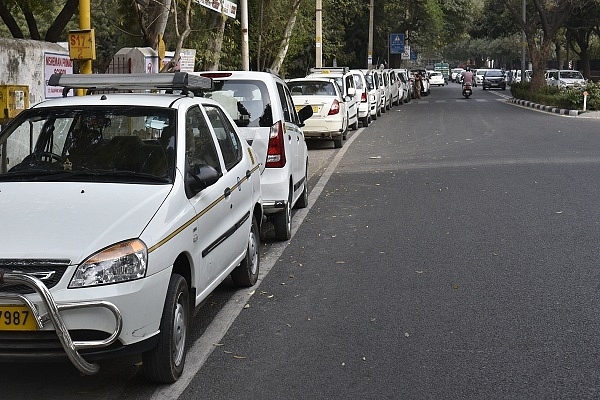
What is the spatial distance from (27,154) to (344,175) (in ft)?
32.2

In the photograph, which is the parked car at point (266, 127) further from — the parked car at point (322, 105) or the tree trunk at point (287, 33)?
the tree trunk at point (287, 33)

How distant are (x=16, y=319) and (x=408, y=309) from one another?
324cm

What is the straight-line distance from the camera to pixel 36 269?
4.59 m

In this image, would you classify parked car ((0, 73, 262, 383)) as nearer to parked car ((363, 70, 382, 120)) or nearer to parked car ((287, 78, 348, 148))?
parked car ((287, 78, 348, 148))

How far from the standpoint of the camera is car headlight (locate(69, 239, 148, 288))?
461 cm

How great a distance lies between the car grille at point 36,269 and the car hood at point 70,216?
3cm

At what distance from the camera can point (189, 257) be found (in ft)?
17.9

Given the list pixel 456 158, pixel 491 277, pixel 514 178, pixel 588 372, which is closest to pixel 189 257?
pixel 588 372

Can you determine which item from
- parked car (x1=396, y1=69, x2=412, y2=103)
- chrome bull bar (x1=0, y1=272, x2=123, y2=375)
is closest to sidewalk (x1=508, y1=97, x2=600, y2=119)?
parked car (x1=396, y1=69, x2=412, y2=103)

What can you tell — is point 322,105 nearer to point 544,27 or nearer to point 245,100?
point 245,100

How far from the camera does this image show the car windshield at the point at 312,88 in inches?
814

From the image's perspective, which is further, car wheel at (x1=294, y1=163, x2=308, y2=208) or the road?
car wheel at (x1=294, y1=163, x2=308, y2=208)

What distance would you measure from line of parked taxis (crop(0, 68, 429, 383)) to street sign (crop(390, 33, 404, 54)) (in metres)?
49.9

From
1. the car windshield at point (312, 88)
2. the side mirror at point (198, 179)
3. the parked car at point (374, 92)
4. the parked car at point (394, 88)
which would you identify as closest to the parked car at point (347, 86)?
the car windshield at point (312, 88)
